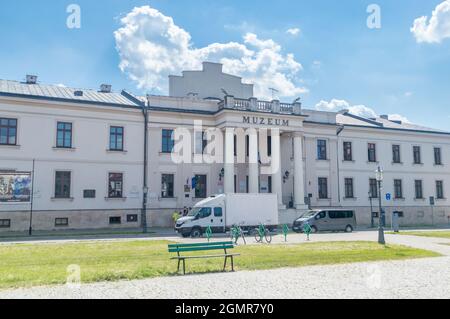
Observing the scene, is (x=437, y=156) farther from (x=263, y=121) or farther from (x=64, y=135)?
(x=64, y=135)

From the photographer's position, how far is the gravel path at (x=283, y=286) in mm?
8328

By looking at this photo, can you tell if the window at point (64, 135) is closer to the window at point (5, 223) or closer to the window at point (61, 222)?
the window at point (61, 222)

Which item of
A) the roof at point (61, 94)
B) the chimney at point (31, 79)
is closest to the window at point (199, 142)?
the roof at point (61, 94)

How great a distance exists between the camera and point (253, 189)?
3275 centimetres

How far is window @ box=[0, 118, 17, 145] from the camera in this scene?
27927 mm

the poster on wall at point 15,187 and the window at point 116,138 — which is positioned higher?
the window at point 116,138

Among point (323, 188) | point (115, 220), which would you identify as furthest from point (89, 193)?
point (323, 188)

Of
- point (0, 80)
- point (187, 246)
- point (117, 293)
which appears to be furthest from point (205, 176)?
point (117, 293)

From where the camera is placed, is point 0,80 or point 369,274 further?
point 0,80

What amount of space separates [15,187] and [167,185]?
1058cm

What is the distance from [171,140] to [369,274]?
2403 cm

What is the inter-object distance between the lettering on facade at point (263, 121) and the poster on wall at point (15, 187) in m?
16.4

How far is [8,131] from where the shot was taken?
2809 cm
